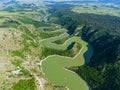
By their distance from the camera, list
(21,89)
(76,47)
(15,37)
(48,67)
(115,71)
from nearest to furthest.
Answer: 1. (21,89)
2. (115,71)
3. (48,67)
4. (15,37)
5. (76,47)

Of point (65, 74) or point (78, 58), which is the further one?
point (78, 58)

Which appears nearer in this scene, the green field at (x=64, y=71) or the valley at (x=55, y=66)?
the valley at (x=55, y=66)

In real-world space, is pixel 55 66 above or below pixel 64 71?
below

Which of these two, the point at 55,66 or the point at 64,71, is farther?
the point at 55,66

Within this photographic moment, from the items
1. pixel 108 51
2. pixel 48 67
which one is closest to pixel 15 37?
pixel 48 67

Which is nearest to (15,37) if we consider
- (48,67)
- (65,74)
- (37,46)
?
(37,46)

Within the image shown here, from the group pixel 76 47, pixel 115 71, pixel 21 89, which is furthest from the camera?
pixel 76 47

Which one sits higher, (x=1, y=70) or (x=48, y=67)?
(x=1, y=70)

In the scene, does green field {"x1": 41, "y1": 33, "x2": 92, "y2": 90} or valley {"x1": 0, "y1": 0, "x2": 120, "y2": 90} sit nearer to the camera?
valley {"x1": 0, "y1": 0, "x2": 120, "y2": 90}

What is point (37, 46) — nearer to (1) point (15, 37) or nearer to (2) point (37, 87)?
(1) point (15, 37)
